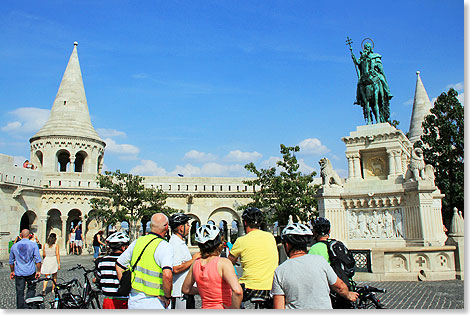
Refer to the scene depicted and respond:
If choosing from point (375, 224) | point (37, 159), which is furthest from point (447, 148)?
point (37, 159)

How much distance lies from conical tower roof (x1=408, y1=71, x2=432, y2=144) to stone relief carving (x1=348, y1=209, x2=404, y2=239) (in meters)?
20.0

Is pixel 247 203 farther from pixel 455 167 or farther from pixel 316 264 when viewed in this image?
pixel 316 264

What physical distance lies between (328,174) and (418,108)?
71.3ft

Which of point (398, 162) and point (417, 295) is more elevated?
point (398, 162)

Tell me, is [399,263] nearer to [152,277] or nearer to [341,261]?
[341,261]

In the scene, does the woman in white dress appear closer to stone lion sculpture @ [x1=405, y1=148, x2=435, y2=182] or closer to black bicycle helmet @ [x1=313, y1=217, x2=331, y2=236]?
black bicycle helmet @ [x1=313, y1=217, x2=331, y2=236]

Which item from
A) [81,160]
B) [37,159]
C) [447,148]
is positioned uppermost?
[81,160]

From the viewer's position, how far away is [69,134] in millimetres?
29641

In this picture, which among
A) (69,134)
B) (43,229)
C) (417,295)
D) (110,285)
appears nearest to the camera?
(110,285)

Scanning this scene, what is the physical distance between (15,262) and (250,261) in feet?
16.5

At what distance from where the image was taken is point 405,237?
36.6ft

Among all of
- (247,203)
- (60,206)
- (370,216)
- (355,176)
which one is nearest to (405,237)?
(370,216)

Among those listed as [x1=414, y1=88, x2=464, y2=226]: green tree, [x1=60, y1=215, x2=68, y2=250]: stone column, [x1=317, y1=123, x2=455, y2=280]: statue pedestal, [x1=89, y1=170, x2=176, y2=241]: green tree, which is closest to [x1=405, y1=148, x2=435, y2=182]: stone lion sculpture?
[x1=317, y1=123, x2=455, y2=280]: statue pedestal

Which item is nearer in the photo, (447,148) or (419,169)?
(419,169)
